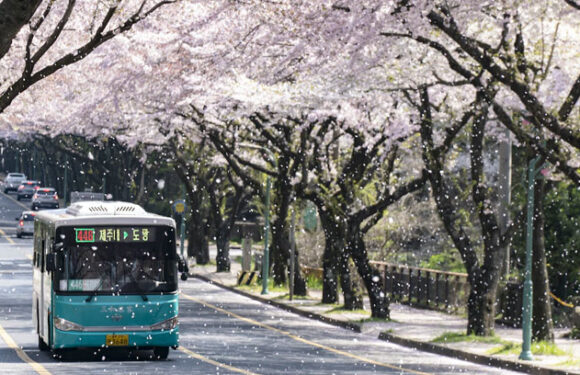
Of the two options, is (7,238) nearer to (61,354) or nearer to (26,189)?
(26,189)

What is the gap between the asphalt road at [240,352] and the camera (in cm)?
2012

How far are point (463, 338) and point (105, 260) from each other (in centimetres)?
869

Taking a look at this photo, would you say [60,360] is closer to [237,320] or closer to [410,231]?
[237,320]

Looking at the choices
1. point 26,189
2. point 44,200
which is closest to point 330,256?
point 44,200

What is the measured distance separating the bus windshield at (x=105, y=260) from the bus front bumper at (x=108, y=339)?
69 cm

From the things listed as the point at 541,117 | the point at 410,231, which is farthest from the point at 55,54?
the point at 541,117

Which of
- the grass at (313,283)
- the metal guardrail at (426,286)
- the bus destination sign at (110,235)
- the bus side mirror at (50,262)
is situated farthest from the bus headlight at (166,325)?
the grass at (313,283)

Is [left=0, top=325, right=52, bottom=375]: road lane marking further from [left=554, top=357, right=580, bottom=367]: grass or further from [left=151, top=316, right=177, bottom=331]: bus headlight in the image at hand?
[left=554, top=357, right=580, bottom=367]: grass

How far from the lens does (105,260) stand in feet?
67.0

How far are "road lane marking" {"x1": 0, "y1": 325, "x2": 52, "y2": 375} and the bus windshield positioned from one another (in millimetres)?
1322

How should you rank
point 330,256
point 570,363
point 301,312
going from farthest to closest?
point 330,256, point 301,312, point 570,363

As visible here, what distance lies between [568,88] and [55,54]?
14685 mm

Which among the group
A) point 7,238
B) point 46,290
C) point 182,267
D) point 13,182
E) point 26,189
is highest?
point 13,182

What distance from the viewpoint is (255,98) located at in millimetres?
30109
